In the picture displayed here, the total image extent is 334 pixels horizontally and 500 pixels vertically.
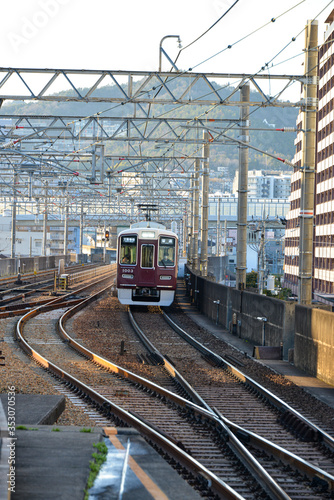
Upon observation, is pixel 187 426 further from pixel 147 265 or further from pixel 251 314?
pixel 147 265

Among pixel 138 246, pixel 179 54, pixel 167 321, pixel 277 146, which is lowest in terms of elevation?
pixel 167 321

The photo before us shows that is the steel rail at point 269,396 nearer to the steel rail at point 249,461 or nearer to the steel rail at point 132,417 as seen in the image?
the steel rail at point 249,461

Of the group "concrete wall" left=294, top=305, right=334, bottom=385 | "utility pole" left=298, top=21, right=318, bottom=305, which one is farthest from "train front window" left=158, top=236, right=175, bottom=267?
"concrete wall" left=294, top=305, right=334, bottom=385

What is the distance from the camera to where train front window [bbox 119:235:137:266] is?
23.9m

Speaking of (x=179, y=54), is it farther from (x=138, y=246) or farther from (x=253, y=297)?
(x=138, y=246)

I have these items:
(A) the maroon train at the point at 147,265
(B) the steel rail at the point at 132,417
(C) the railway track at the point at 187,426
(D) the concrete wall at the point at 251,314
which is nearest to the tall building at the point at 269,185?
(A) the maroon train at the point at 147,265

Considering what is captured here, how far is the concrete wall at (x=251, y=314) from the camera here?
575 inches

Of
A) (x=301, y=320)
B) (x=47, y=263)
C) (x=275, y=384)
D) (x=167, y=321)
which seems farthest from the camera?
(x=47, y=263)

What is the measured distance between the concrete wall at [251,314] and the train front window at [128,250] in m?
2.96

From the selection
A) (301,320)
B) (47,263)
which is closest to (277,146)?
(47,263)

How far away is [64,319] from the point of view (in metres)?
21.1

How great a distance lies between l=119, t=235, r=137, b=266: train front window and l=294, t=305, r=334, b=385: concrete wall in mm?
10801

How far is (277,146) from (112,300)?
173m

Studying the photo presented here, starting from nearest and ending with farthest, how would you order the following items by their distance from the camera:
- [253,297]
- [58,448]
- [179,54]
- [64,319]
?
[58,448] < [179,54] < [253,297] < [64,319]
